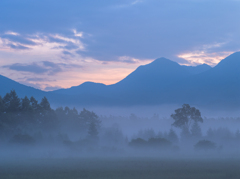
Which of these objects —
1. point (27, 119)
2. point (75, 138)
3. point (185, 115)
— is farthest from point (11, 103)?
point (185, 115)

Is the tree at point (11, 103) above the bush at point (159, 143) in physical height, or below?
above

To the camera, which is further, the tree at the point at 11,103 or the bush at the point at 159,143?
the tree at the point at 11,103

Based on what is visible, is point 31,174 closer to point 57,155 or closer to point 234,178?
point 234,178

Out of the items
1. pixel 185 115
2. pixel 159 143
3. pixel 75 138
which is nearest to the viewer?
pixel 159 143

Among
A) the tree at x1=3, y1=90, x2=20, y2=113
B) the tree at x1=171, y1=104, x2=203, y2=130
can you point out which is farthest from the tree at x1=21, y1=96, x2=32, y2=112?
the tree at x1=171, y1=104, x2=203, y2=130

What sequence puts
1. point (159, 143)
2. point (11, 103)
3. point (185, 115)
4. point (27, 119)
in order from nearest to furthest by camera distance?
point (159, 143) < point (27, 119) < point (11, 103) < point (185, 115)

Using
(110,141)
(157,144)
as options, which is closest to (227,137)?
(157,144)

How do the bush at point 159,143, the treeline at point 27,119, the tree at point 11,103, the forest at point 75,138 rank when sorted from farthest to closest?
the tree at point 11,103 < the treeline at point 27,119 < the bush at point 159,143 < the forest at point 75,138

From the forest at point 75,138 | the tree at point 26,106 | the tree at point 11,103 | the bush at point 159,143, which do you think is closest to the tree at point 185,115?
the forest at point 75,138

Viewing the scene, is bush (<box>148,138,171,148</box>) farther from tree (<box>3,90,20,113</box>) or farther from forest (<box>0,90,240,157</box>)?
tree (<box>3,90,20,113</box>)

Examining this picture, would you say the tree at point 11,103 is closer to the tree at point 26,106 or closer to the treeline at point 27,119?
the treeline at point 27,119

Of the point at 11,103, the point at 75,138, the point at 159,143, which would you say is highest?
the point at 11,103

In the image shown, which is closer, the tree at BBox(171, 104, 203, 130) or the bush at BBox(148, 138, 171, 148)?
the bush at BBox(148, 138, 171, 148)

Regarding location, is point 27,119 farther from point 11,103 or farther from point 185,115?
point 185,115
